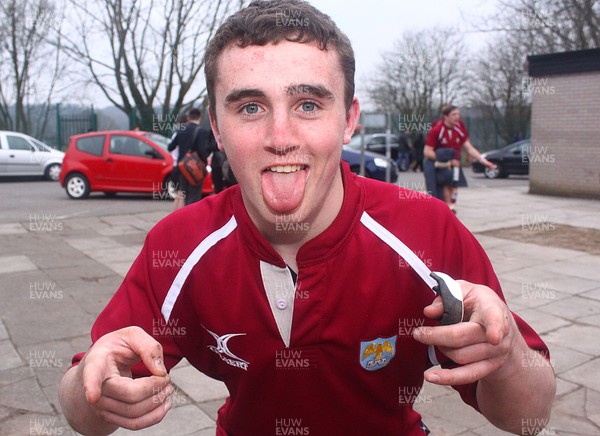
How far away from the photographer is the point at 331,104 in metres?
1.69

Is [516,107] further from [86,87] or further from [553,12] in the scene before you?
[86,87]

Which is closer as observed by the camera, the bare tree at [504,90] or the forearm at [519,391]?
the forearm at [519,391]

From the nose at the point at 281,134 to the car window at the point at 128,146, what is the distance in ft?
43.6

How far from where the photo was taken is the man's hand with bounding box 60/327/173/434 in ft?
4.41

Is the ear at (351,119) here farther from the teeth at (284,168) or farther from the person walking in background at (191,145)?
the person walking in background at (191,145)

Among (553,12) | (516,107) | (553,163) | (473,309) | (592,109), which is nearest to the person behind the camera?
(473,309)

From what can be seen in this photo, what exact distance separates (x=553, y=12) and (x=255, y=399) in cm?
2366

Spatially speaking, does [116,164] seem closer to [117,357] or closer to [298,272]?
[298,272]

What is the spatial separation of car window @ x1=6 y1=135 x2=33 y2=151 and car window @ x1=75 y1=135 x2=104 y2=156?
6.03 metres

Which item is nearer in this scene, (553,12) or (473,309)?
(473,309)

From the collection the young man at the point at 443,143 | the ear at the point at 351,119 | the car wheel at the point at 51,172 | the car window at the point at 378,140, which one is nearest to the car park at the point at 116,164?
the car wheel at the point at 51,172

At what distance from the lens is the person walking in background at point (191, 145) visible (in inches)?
349

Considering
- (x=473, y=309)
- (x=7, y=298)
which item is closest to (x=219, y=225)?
(x=473, y=309)

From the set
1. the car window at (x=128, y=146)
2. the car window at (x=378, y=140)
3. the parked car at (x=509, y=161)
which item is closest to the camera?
the car window at (x=128, y=146)
